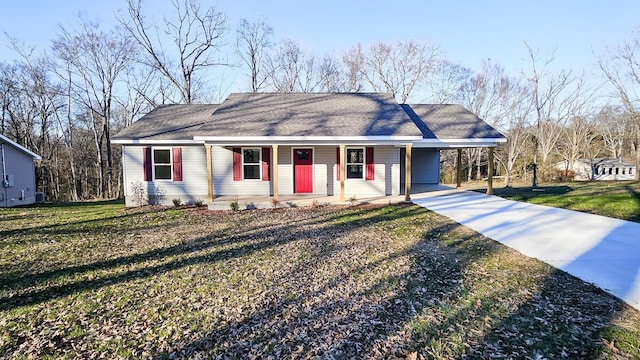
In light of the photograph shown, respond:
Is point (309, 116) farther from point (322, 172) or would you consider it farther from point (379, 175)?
point (379, 175)

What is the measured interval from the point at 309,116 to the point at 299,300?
31.4 feet

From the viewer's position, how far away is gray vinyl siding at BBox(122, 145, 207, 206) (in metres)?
12.4

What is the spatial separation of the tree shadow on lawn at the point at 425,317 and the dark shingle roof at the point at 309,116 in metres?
6.88

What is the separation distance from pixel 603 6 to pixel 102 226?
20671mm

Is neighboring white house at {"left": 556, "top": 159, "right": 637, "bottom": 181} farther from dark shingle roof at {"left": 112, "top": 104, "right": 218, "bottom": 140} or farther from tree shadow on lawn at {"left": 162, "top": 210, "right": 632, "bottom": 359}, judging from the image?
dark shingle roof at {"left": 112, "top": 104, "right": 218, "bottom": 140}

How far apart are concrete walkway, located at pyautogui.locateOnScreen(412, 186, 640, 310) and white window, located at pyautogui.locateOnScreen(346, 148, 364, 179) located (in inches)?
111

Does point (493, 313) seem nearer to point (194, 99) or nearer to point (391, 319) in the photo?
point (391, 319)

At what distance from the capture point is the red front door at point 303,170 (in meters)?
12.9

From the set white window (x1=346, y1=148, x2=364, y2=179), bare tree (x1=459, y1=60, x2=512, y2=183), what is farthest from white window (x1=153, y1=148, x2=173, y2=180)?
bare tree (x1=459, y1=60, x2=512, y2=183)

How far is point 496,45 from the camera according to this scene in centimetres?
2080

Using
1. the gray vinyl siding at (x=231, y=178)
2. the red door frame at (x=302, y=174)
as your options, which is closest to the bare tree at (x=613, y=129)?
the gray vinyl siding at (x=231, y=178)

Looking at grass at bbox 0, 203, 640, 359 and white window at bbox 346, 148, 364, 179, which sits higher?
white window at bbox 346, 148, 364, 179

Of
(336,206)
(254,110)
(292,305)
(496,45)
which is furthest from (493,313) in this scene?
(496,45)

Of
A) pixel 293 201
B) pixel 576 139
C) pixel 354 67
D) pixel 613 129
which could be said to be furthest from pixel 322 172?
Result: pixel 613 129
